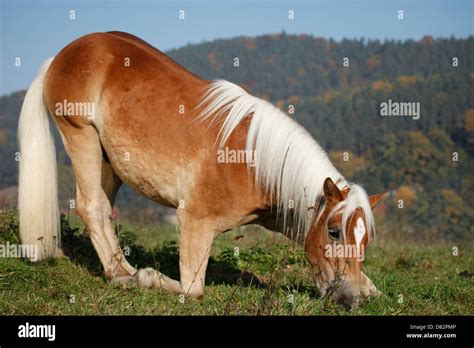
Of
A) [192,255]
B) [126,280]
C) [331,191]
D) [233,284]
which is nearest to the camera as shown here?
[331,191]

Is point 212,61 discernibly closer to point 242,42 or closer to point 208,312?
point 242,42

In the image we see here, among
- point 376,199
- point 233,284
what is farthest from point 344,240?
point 233,284

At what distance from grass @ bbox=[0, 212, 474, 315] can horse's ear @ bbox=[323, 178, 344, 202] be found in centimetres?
59

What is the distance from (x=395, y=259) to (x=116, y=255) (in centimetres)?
389

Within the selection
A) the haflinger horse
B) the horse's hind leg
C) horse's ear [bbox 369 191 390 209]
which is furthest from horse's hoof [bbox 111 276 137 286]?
horse's ear [bbox 369 191 390 209]

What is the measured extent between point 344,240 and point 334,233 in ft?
0.47

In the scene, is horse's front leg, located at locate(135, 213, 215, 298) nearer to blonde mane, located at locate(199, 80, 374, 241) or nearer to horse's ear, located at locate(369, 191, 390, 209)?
blonde mane, located at locate(199, 80, 374, 241)

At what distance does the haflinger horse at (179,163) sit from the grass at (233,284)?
0.26 meters

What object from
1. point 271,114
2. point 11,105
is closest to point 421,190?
point 11,105

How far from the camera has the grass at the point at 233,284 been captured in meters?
4.98

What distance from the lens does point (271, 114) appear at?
19.4ft

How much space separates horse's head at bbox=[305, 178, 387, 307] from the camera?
16.8ft

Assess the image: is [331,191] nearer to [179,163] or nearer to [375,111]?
[179,163]

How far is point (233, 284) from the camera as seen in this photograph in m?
6.69
